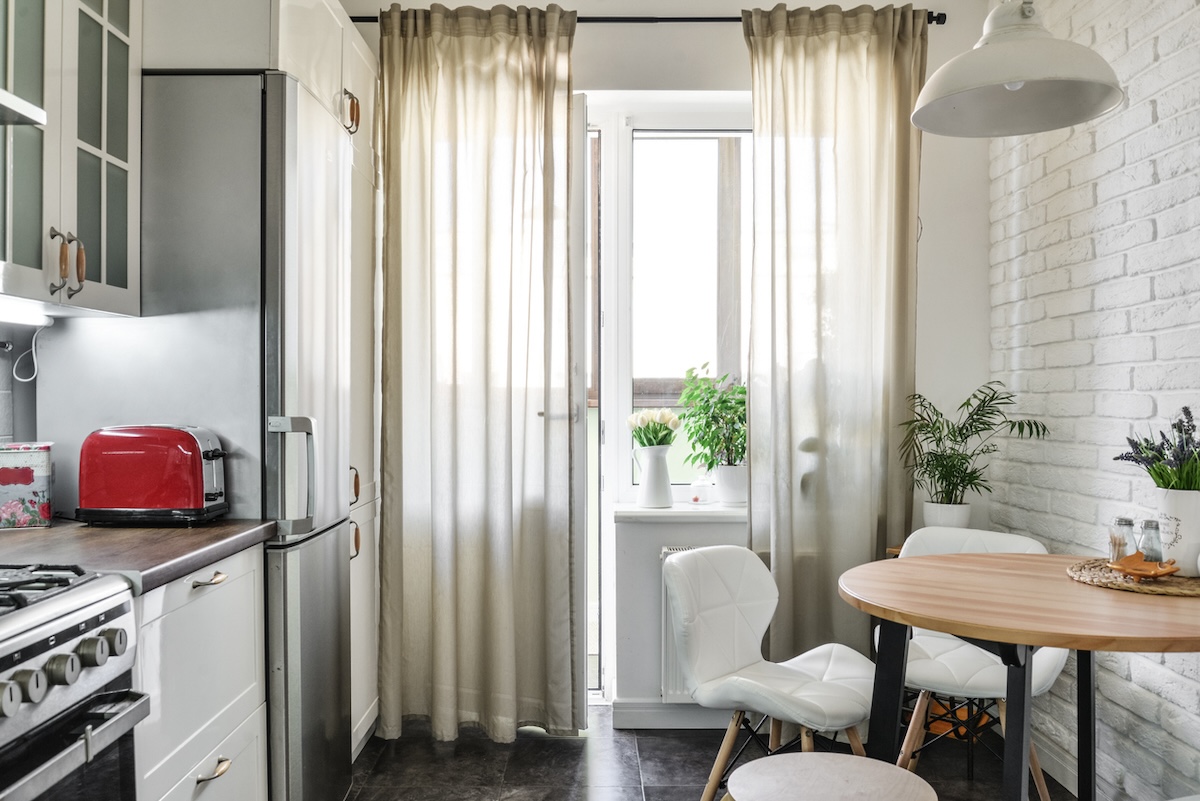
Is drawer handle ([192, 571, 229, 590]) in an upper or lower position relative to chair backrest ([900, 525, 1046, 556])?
upper

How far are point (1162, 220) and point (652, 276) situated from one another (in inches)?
65.2

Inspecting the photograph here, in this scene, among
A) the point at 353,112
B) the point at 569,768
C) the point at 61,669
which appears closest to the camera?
the point at 61,669

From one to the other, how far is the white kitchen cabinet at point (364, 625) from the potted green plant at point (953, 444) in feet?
5.99

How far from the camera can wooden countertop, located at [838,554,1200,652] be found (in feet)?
4.89

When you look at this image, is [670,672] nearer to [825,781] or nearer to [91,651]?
[825,781]

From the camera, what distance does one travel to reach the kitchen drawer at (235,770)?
166 cm

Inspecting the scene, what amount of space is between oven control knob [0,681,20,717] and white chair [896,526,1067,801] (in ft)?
6.16

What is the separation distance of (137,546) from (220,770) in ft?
1.62

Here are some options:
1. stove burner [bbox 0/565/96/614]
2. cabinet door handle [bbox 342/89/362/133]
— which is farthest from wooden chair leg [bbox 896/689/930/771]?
cabinet door handle [bbox 342/89/362/133]

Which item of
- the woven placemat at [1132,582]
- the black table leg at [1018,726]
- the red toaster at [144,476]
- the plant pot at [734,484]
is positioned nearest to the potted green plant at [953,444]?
the plant pot at [734,484]

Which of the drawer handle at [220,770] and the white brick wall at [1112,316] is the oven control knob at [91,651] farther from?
the white brick wall at [1112,316]

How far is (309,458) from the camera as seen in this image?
213 centimetres

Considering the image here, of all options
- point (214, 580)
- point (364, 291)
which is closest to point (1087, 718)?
point (214, 580)

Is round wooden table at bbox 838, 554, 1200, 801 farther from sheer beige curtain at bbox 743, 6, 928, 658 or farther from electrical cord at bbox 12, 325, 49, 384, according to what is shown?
electrical cord at bbox 12, 325, 49, 384
